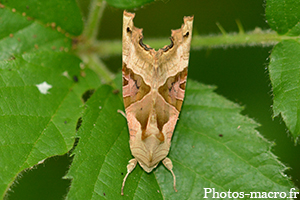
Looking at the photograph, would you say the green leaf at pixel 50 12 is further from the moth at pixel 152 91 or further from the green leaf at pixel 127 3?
the moth at pixel 152 91

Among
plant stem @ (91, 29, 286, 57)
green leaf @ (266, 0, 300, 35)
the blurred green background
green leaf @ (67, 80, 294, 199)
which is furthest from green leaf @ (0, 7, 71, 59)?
green leaf @ (266, 0, 300, 35)

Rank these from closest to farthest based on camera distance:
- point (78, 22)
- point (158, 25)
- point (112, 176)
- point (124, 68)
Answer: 1. point (112, 176)
2. point (124, 68)
3. point (78, 22)
4. point (158, 25)

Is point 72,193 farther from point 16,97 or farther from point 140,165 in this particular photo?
point 16,97

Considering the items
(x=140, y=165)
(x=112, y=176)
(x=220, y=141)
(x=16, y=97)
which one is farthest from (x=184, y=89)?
(x=16, y=97)

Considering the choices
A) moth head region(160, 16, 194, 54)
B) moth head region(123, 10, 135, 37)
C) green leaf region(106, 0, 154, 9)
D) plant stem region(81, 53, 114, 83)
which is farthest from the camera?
plant stem region(81, 53, 114, 83)

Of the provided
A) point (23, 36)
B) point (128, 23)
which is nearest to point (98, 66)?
point (128, 23)

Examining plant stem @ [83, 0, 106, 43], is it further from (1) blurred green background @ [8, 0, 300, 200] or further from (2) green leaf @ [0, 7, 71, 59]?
(1) blurred green background @ [8, 0, 300, 200]
